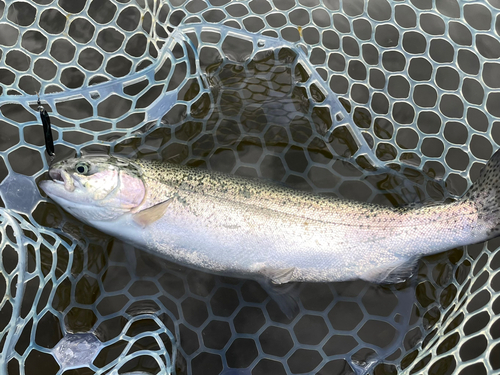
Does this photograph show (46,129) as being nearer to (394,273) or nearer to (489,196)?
(394,273)

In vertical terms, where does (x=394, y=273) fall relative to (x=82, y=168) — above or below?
below

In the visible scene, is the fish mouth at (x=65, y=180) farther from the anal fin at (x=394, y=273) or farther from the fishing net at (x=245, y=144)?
the anal fin at (x=394, y=273)

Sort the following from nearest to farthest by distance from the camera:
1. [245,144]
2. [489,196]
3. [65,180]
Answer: [489,196] → [65,180] → [245,144]

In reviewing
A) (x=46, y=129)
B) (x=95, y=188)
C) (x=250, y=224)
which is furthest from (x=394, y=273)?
(x=46, y=129)

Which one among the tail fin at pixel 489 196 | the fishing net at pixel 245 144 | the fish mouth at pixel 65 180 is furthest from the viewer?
the fishing net at pixel 245 144

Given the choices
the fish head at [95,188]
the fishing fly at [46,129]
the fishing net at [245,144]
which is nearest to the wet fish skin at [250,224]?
the fish head at [95,188]

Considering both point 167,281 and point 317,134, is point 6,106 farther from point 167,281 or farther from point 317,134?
point 317,134

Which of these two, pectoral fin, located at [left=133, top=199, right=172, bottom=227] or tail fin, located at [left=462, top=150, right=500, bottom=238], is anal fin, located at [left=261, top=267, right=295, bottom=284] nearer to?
pectoral fin, located at [left=133, top=199, right=172, bottom=227]
